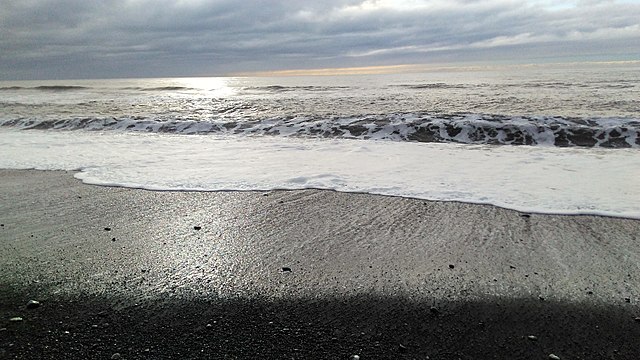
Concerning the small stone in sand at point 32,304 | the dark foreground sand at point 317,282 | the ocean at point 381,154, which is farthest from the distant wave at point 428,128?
the small stone in sand at point 32,304

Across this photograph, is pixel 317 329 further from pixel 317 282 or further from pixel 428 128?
pixel 428 128

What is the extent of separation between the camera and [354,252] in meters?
3.70

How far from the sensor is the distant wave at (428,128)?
9.93 metres

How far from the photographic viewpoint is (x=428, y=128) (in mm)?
11289

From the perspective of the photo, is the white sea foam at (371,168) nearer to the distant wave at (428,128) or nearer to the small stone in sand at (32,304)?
the distant wave at (428,128)

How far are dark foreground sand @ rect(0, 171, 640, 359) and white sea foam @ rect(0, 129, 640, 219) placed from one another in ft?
2.33

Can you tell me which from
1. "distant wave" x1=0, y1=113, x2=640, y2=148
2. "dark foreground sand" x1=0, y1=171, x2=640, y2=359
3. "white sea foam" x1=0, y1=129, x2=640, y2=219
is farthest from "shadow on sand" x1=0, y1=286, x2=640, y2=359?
"distant wave" x1=0, y1=113, x2=640, y2=148

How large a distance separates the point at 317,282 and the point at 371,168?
158 inches

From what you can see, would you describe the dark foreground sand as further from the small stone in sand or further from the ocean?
Answer: the ocean

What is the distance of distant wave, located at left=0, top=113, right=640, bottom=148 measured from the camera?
9.93 metres

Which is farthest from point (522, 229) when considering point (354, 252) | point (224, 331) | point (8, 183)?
point (8, 183)

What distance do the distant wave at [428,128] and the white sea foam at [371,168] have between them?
114 cm

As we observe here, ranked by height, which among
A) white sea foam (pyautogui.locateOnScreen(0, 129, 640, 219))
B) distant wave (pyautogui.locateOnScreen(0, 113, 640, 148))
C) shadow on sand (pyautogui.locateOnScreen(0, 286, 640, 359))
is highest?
distant wave (pyautogui.locateOnScreen(0, 113, 640, 148))

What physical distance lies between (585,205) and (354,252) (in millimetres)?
2963
